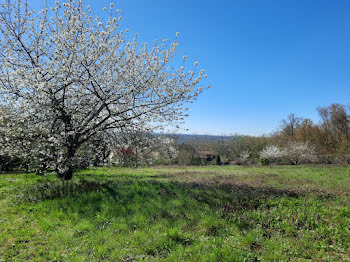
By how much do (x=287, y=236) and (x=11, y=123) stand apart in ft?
35.1

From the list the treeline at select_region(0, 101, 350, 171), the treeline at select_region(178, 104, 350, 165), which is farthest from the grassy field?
the treeline at select_region(178, 104, 350, 165)

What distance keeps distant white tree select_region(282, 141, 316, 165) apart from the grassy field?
2840 cm

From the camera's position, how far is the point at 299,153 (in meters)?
32.6

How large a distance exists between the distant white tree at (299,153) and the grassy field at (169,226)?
28.4 m

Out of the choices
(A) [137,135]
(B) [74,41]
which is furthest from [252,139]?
(B) [74,41]

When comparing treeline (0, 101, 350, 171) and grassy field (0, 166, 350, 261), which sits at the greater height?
treeline (0, 101, 350, 171)

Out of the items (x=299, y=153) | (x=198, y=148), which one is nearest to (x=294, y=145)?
(x=299, y=153)

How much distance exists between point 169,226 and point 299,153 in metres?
34.6

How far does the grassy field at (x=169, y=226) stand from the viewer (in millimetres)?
4035

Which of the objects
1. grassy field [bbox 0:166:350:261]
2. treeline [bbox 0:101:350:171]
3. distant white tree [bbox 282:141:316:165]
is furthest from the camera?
distant white tree [bbox 282:141:316:165]

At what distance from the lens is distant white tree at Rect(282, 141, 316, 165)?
1280 inches

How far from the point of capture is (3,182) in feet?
31.2

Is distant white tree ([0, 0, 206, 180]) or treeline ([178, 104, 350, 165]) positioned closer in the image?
distant white tree ([0, 0, 206, 180])

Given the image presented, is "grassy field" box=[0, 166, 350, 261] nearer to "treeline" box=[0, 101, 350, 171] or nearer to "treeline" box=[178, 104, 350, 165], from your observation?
"treeline" box=[0, 101, 350, 171]
